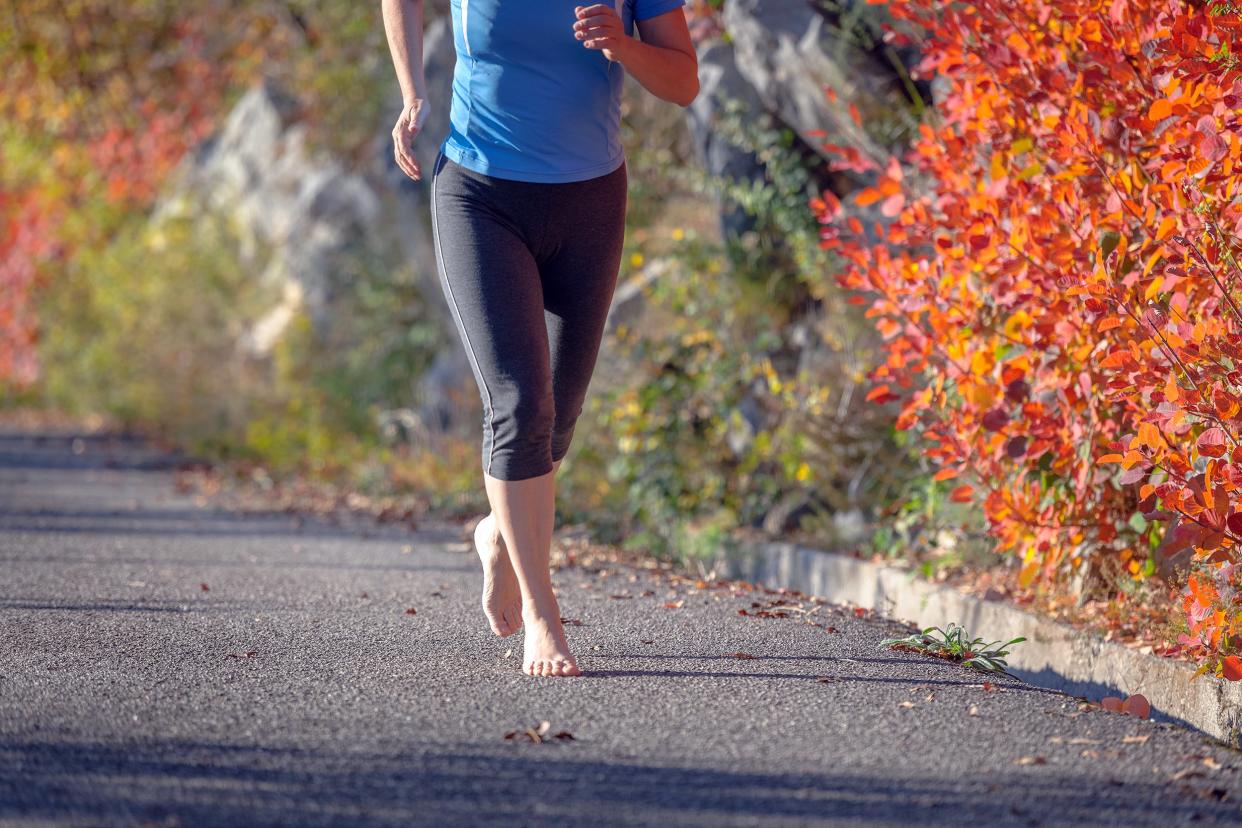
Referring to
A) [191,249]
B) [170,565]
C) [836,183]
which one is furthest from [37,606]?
[191,249]

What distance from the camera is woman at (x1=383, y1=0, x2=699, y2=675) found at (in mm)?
3566

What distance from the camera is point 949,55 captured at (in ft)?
14.8

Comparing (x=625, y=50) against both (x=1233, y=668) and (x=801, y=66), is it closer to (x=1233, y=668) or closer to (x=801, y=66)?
(x=1233, y=668)

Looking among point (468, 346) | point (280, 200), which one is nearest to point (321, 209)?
point (280, 200)

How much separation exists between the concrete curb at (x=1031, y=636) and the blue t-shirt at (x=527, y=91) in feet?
6.60

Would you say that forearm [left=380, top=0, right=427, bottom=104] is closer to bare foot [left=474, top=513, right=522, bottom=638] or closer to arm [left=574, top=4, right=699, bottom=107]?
arm [left=574, top=4, right=699, bottom=107]

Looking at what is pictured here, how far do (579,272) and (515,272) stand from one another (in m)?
0.23

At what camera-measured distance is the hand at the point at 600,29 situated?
344cm

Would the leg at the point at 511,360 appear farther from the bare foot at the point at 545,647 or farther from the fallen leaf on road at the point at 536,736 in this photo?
the fallen leaf on road at the point at 536,736

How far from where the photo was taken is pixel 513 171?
11.8ft

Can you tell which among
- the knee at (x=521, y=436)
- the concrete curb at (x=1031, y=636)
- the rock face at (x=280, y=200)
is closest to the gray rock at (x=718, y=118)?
the concrete curb at (x=1031, y=636)

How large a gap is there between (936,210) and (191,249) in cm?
1104

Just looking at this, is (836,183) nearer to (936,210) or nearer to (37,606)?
(936,210)

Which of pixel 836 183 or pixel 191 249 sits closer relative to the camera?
pixel 836 183
